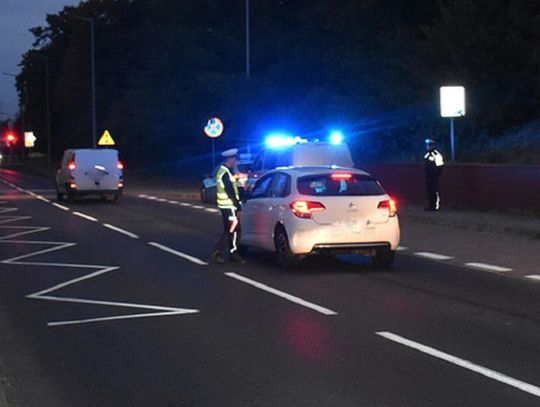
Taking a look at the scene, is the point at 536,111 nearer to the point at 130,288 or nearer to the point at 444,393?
the point at 130,288

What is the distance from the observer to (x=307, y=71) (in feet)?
159

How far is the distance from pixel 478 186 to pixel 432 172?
117cm

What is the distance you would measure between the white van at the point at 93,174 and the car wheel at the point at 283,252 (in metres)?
18.4

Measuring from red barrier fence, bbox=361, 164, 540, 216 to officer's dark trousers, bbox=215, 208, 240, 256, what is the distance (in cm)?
815

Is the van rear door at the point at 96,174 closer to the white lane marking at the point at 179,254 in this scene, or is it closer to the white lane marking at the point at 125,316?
the white lane marking at the point at 179,254

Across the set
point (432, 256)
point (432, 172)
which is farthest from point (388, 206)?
point (432, 172)

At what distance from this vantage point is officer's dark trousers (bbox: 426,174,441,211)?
78.0 feet

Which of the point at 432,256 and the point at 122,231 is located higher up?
the point at 122,231

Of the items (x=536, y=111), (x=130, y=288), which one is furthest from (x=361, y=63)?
(x=130, y=288)

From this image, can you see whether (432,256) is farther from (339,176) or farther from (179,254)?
(179,254)

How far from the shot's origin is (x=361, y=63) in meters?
42.7

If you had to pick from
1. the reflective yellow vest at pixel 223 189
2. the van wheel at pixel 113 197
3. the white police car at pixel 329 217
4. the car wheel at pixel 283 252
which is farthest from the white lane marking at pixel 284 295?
the van wheel at pixel 113 197

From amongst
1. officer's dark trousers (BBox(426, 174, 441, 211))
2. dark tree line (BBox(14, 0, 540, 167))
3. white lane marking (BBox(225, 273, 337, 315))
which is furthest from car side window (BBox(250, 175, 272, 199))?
dark tree line (BBox(14, 0, 540, 167))

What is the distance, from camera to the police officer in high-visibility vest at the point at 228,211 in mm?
15820
